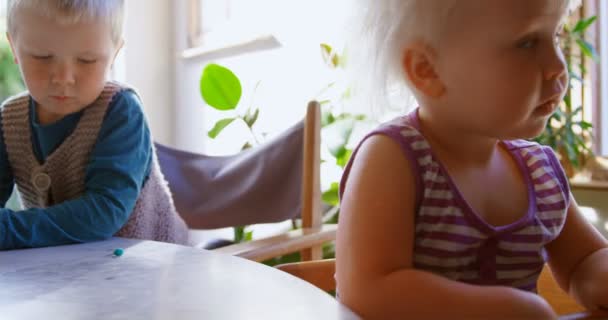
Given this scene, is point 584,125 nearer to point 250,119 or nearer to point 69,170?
point 250,119

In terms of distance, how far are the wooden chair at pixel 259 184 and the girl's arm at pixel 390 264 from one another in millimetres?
646

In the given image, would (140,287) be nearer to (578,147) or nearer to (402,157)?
(402,157)

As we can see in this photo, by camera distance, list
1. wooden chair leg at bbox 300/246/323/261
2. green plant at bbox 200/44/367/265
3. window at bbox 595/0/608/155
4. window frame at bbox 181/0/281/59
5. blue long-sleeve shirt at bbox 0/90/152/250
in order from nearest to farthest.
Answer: blue long-sleeve shirt at bbox 0/90/152/250, wooden chair leg at bbox 300/246/323/261, window at bbox 595/0/608/155, green plant at bbox 200/44/367/265, window frame at bbox 181/0/281/59

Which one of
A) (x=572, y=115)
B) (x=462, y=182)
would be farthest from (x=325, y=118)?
(x=462, y=182)

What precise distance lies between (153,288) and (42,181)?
499 mm

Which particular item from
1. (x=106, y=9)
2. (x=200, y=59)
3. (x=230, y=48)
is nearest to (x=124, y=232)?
(x=106, y=9)

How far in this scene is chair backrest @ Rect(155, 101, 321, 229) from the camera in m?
1.40

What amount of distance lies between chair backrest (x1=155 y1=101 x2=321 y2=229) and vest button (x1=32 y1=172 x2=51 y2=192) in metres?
0.53

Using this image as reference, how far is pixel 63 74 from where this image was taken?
0.99 meters

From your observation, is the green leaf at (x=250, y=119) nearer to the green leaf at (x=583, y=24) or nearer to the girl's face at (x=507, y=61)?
the green leaf at (x=583, y=24)

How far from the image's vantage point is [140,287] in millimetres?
644

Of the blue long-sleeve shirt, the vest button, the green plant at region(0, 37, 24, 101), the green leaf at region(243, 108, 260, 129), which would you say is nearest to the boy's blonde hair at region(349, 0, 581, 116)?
the blue long-sleeve shirt

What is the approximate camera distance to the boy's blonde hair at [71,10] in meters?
0.96

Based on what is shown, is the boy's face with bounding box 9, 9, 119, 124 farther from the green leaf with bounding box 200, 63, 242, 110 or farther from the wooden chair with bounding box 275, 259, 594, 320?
the green leaf with bounding box 200, 63, 242, 110
